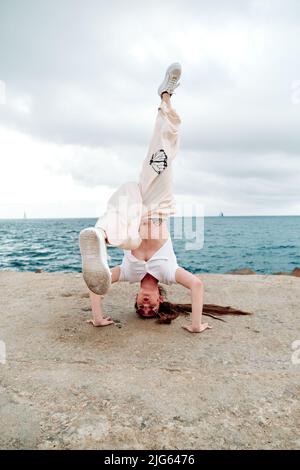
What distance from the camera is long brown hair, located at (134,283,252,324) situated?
4.83 metres

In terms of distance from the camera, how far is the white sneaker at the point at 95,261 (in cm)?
354

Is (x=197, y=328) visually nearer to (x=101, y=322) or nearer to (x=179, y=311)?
(x=179, y=311)

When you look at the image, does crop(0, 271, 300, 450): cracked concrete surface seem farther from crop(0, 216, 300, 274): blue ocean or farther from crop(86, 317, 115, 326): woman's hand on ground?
crop(0, 216, 300, 274): blue ocean

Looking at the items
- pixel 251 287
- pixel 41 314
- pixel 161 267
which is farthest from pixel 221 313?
pixel 41 314

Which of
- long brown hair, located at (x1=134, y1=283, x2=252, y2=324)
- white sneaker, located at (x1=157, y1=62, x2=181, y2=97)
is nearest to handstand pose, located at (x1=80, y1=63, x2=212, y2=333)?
white sneaker, located at (x1=157, y1=62, x2=181, y2=97)

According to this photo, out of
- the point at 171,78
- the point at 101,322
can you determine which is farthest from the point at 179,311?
the point at 171,78

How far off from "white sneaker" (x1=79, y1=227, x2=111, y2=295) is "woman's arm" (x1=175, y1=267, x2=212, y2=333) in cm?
113

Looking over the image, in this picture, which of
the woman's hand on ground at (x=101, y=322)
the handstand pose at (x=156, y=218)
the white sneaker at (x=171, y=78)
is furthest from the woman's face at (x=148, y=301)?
the white sneaker at (x=171, y=78)

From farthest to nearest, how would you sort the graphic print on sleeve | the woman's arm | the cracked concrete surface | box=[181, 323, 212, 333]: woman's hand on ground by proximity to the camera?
1. the graphic print on sleeve
2. box=[181, 323, 212, 333]: woman's hand on ground
3. the woman's arm
4. the cracked concrete surface

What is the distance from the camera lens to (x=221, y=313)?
17.1 feet

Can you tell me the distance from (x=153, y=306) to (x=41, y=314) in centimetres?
163

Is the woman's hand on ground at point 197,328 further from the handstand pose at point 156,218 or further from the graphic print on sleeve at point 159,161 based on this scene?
the graphic print on sleeve at point 159,161
